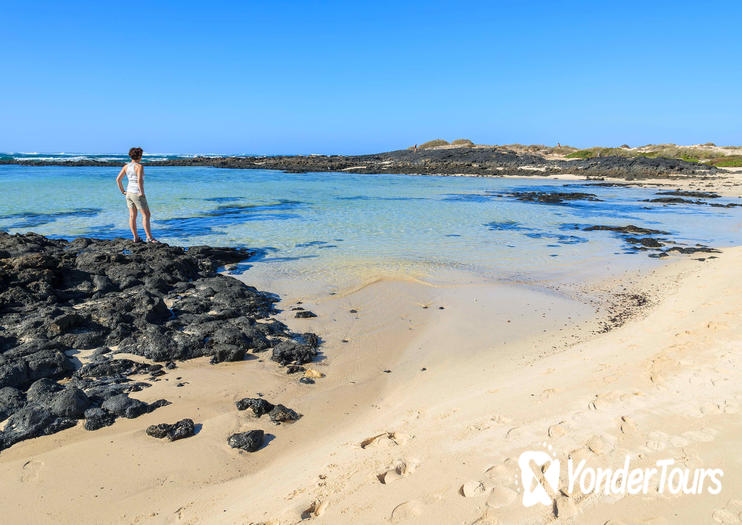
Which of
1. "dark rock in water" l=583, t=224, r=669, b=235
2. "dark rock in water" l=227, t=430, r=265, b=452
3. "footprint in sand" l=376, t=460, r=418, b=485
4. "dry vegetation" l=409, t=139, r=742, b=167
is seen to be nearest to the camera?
"footprint in sand" l=376, t=460, r=418, b=485

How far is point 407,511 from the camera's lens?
2.46 meters

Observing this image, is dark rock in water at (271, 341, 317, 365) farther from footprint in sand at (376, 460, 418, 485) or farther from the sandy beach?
footprint in sand at (376, 460, 418, 485)

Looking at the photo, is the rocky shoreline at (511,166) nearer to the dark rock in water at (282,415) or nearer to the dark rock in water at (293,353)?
the dark rock in water at (293,353)

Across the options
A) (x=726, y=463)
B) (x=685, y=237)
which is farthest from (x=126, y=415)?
(x=685, y=237)

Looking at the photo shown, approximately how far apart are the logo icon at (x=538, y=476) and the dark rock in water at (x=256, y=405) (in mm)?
2223

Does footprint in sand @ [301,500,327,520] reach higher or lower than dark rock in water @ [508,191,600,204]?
lower

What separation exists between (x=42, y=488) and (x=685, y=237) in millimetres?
15025

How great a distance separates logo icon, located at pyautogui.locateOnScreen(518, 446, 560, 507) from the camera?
8.09ft

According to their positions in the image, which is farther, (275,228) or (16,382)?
(275,228)

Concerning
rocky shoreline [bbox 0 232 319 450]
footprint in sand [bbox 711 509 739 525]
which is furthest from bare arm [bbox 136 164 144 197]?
footprint in sand [bbox 711 509 739 525]

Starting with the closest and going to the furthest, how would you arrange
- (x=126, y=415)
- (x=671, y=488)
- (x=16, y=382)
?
(x=671, y=488) < (x=126, y=415) < (x=16, y=382)

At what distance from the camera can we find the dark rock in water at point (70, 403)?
12.3 feet

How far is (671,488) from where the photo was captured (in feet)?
8.02

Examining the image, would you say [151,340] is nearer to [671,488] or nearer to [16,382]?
[16,382]
